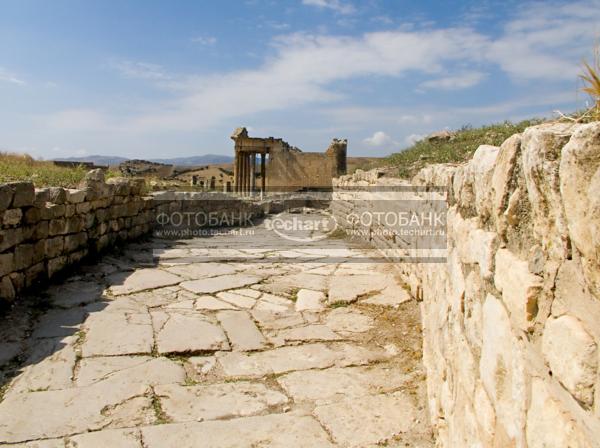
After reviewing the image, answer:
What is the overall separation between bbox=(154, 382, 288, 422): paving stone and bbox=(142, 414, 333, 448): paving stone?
0.09 metres

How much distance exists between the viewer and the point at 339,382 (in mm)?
3330

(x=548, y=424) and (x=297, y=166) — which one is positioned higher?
(x=297, y=166)

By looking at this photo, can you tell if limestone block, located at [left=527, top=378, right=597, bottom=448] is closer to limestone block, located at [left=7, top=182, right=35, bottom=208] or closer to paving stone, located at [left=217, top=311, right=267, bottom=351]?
paving stone, located at [left=217, top=311, right=267, bottom=351]

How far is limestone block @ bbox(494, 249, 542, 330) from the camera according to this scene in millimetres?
1258

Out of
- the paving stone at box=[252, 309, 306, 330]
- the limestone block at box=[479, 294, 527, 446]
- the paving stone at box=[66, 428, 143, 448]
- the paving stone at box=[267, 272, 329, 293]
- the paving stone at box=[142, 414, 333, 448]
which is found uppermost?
the limestone block at box=[479, 294, 527, 446]

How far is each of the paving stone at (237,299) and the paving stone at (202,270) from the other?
2.75ft

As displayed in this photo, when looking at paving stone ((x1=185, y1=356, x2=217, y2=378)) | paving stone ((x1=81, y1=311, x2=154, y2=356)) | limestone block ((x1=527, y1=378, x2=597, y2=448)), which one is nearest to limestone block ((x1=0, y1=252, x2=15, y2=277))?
paving stone ((x1=81, y1=311, x2=154, y2=356))

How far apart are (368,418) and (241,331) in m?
1.67

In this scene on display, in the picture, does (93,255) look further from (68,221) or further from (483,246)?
(483,246)

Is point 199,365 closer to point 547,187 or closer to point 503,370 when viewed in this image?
point 503,370

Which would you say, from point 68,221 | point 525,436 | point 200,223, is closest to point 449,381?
point 525,436

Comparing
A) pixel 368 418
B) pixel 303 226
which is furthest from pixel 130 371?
pixel 303 226

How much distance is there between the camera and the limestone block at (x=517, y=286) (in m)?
1.26

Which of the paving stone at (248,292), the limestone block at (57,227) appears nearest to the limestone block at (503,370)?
the paving stone at (248,292)
